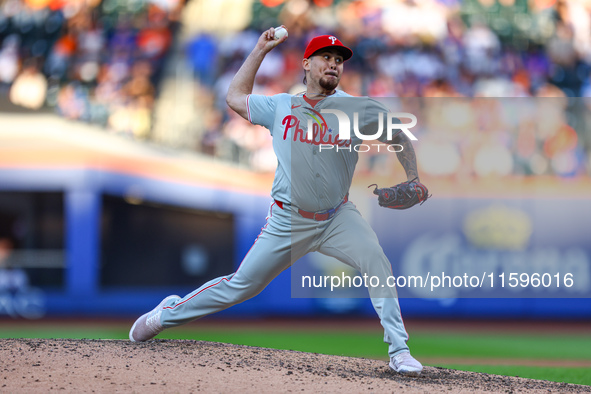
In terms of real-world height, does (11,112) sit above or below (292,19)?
below

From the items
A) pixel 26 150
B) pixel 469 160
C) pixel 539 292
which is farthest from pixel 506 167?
pixel 26 150

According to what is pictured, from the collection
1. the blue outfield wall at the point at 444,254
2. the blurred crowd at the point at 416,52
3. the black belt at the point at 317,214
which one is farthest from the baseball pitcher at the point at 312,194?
the blurred crowd at the point at 416,52

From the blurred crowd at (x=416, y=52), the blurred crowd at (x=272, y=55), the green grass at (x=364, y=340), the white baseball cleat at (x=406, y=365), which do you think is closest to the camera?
the white baseball cleat at (x=406, y=365)

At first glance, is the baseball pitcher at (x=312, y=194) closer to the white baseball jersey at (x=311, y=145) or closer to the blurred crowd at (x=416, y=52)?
the white baseball jersey at (x=311, y=145)

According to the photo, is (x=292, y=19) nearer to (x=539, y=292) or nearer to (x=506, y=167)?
(x=506, y=167)

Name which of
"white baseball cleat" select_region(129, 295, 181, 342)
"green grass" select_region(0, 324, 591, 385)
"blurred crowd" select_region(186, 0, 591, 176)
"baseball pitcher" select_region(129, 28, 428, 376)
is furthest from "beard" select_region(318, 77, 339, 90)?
"blurred crowd" select_region(186, 0, 591, 176)

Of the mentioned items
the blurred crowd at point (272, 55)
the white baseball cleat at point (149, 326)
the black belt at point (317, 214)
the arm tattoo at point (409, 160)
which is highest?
the blurred crowd at point (272, 55)
